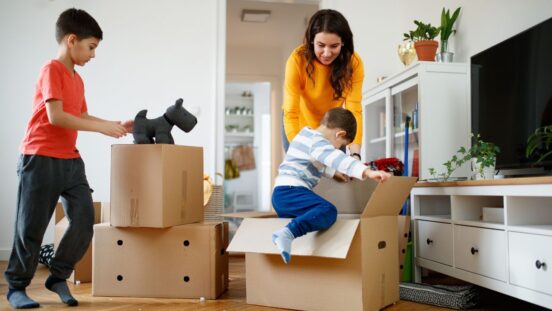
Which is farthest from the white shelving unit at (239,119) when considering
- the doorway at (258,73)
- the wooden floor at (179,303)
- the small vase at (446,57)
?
the wooden floor at (179,303)

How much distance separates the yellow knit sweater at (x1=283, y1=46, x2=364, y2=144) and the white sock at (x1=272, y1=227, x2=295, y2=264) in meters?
0.50

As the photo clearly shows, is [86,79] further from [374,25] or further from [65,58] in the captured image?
[374,25]

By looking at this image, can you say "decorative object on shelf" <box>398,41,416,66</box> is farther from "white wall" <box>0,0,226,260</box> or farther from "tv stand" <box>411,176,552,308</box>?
"white wall" <box>0,0,226,260</box>

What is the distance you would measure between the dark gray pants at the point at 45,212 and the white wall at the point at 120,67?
1588 millimetres

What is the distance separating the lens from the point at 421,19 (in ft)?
11.7

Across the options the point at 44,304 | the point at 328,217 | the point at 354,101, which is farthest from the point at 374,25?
the point at 44,304

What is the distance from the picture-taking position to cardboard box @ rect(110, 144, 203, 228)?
2010 millimetres

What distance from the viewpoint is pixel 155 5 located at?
12.2 feet

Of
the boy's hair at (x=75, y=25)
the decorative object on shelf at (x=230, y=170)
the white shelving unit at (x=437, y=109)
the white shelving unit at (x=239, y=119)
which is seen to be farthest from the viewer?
the white shelving unit at (x=239, y=119)

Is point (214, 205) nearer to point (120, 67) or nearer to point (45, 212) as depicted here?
point (45, 212)

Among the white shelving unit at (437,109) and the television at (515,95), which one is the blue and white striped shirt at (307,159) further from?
the white shelving unit at (437,109)

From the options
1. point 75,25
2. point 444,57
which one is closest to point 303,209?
point 75,25

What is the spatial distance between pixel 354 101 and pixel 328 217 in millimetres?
619

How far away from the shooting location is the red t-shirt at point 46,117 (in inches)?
72.9
